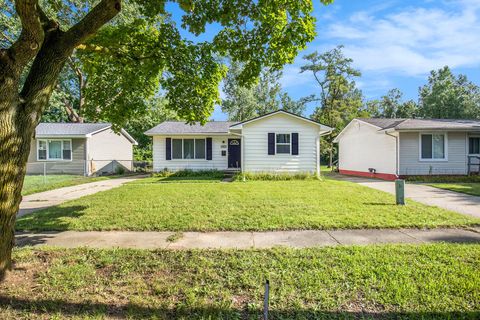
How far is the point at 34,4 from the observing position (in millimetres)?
2977

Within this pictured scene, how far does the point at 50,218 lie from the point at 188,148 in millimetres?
13116

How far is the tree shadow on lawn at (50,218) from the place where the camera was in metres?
5.79

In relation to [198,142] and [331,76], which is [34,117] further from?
[331,76]

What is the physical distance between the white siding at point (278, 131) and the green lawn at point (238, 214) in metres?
6.33

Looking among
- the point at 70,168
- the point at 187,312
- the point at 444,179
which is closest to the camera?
the point at 187,312

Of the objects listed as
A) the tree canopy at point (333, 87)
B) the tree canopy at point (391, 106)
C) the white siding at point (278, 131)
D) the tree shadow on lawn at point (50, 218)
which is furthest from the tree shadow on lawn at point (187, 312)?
the tree canopy at point (391, 106)

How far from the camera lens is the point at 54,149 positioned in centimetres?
2069

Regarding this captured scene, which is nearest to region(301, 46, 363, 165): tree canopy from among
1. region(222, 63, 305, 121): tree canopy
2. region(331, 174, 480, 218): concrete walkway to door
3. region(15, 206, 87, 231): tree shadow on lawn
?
region(222, 63, 305, 121): tree canopy

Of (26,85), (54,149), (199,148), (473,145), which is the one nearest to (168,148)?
(199,148)

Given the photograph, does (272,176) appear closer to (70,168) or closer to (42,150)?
(70,168)

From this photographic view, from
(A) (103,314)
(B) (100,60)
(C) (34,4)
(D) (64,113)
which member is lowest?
(A) (103,314)

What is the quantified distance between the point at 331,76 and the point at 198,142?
1994 cm

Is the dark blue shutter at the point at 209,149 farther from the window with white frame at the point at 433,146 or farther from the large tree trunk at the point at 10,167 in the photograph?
the large tree trunk at the point at 10,167

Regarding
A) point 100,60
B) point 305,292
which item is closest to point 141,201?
point 100,60
